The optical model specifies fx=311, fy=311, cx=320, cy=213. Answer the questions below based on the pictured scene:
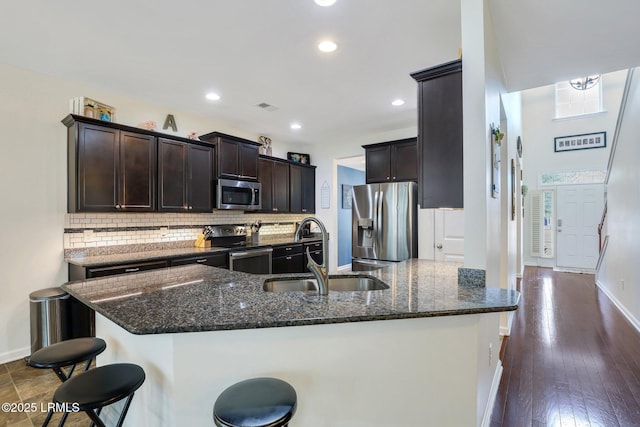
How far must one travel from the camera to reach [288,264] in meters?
5.06

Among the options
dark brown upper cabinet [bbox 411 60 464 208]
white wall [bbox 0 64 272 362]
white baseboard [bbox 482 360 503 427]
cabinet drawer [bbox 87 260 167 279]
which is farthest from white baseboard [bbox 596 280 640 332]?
white wall [bbox 0 64 272 362]

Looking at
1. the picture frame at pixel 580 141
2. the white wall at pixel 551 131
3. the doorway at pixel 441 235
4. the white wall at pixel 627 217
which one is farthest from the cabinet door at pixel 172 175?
the picture frame at pixel 580 141

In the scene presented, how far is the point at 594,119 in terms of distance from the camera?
721 centimetres

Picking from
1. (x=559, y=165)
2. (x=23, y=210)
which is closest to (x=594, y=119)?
(x=559, y=165)

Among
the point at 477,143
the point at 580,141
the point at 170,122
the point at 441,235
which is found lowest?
the point at 441,235

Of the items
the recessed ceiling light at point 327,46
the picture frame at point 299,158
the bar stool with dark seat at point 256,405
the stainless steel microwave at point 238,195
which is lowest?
the bar stool with dark seat at point 256,405

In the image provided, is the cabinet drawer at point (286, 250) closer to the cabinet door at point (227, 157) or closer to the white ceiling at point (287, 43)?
the cabinet door at point (227, 157)

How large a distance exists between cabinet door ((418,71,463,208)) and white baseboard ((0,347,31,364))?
3.88 meters

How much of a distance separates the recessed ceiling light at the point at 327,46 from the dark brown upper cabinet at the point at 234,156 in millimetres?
2156

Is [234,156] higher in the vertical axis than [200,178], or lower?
higher

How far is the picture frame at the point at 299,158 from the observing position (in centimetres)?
593

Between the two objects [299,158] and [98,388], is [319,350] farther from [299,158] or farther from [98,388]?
[299,158]

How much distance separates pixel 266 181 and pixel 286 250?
1.19 meters

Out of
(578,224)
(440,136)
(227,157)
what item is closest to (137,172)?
(227,157)
